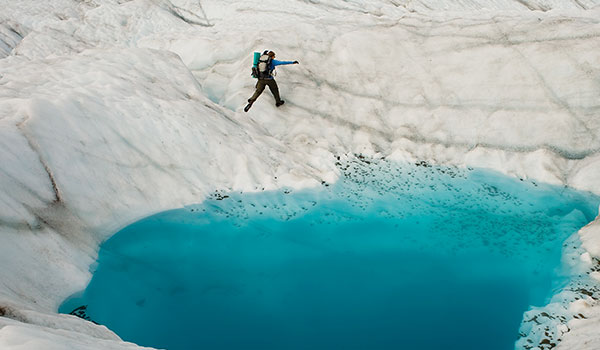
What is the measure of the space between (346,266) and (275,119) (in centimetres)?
522

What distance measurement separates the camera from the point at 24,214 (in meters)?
6.57

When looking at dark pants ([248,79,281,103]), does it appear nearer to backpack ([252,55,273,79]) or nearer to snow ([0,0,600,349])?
backpack ([252,55,273,79])

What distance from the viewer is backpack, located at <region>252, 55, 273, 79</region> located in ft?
36.3

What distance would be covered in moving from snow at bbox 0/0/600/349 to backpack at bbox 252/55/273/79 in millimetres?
1008

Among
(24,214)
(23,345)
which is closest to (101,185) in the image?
(24,214)

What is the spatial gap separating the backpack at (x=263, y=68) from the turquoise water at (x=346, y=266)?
3.32m

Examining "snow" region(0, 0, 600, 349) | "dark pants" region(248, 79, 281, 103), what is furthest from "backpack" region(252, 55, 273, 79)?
"snow" region(0, 0, 600, 349)

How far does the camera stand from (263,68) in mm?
11070

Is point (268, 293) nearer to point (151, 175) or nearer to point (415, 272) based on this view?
point (415, 272)

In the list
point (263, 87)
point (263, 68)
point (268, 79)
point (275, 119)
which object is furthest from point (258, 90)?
point (275, 119)

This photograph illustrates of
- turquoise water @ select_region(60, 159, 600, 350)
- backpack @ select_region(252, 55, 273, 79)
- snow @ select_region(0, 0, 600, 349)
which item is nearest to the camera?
turquoise water @ select_region(60, 159, 600, 350)

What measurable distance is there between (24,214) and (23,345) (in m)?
3.89

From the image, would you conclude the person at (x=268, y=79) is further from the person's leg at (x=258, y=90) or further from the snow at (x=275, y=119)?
the snow at (x=275, y=119)

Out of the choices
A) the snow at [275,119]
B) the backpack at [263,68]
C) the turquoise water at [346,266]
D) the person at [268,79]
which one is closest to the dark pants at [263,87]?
the person at [268,79]
